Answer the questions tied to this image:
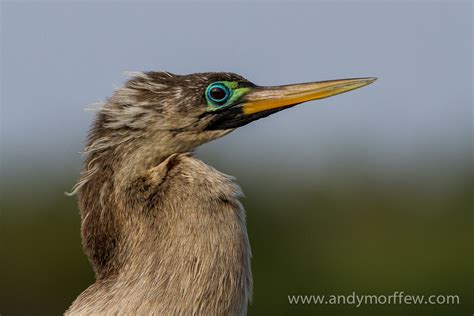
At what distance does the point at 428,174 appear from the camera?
2230cm

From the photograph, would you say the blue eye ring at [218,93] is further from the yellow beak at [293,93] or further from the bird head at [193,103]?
the yellow beak at [293,93]

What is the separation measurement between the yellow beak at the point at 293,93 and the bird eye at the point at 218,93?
0.15m

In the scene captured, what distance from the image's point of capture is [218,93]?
7.31 metres

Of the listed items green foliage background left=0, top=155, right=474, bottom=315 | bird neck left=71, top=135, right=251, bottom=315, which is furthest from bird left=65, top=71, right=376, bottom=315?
green foliage background left=0, top=155, right=474, bottom=315

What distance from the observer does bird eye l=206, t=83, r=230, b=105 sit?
7277 millimetres

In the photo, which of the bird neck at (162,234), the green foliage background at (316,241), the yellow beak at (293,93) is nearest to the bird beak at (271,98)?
the yellow beak at (293,93)

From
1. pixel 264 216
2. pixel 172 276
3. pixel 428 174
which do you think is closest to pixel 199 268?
pixel 172 276

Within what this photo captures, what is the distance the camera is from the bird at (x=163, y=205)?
680cm

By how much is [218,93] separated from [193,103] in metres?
0.19

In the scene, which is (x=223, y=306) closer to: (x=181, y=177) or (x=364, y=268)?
(x=181, y=177)

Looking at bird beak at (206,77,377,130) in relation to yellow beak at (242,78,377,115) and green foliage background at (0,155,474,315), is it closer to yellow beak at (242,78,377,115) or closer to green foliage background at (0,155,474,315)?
yellow beak at (242,78,377,115)

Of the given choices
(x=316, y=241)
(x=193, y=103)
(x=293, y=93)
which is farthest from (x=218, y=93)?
(x=316, y=241)

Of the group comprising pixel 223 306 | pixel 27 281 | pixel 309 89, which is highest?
pixel 309 89

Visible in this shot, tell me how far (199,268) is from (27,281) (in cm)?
971
